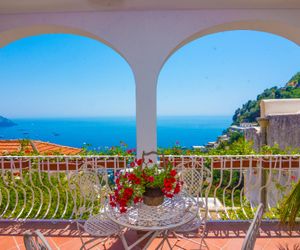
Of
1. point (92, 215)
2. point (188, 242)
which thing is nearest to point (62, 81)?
point (92, 215)

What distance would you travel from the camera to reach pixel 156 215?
2.09 meters

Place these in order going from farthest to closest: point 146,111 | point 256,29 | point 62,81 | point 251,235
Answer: point 62,81 < point 256,29 < point 146,111 < point 251,235

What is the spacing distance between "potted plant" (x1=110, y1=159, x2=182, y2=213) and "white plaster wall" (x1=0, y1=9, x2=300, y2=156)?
45.3 inches

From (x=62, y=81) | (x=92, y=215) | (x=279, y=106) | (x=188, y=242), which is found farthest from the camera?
(x=62, y=81)

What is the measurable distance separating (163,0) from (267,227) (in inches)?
107

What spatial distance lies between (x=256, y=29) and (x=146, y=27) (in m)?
1.40

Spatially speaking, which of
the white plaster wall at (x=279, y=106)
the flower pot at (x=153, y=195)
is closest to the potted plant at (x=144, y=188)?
the flower pot at (x=153, y=195)

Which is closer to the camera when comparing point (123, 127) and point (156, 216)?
point (156, 216)

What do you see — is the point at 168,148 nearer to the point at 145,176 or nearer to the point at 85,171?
the point at 85,171

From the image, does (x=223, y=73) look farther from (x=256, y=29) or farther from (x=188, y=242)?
(x=188, y=242)

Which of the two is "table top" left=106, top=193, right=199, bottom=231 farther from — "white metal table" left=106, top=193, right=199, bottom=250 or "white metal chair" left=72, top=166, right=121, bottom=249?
"white metal chair" left=72, top=166, right=121, bottom=249

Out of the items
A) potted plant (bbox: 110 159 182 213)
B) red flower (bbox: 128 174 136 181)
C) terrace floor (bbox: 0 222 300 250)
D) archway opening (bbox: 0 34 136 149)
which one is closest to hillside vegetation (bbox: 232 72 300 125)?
archway opening (bbox: 0 34 136 149)

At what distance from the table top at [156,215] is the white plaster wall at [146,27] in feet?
3.45

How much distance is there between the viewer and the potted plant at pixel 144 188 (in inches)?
78.7
